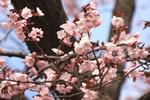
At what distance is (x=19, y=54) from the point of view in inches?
98.8

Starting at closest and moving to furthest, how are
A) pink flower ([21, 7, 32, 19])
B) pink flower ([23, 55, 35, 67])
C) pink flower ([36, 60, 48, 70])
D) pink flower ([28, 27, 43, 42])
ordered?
pink flower ([21, 7, 32, 19])
pink flower ([28, 27, 43, 42])
pink flower ([23, 55, 35, 67])
pink flower ([36, 60, 48, 70])

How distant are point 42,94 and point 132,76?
0.78 m

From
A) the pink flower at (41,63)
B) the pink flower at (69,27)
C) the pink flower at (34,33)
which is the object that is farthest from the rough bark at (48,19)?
the pink flower at (69,27)

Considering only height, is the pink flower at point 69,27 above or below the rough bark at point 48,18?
below

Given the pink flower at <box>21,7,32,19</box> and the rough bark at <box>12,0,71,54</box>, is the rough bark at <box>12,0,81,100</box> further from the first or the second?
the pink flower at <box>21,7,32,19</box>

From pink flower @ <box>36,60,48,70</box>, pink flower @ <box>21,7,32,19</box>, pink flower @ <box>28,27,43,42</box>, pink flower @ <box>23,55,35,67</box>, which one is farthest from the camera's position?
pink flower @ <box>36,60,48,70</box>

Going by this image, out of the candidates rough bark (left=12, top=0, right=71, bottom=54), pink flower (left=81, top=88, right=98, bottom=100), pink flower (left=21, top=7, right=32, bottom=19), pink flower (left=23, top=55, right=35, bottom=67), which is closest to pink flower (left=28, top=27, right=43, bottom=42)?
pink flower (left=21, top=7, right=32, bottom=19)

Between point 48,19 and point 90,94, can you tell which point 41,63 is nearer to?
point 48,19

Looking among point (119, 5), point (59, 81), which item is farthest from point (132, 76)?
point (119, 5)

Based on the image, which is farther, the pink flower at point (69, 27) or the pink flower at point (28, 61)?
the pink flower at point (28, 61)

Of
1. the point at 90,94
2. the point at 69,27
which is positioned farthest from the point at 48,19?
the point at 90,94

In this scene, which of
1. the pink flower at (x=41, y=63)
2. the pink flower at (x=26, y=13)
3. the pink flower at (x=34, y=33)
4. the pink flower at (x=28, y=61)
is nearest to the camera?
the pink flower at (x=26, y=13)

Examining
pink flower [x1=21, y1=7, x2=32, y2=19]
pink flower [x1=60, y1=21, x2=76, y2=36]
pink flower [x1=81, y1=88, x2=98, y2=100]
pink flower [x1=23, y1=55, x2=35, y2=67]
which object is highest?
pink flower [x1=21, y1=7, x2=32, y2=19]

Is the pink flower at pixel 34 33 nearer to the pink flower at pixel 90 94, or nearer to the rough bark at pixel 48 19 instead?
the rough bark at pixel 48 19
